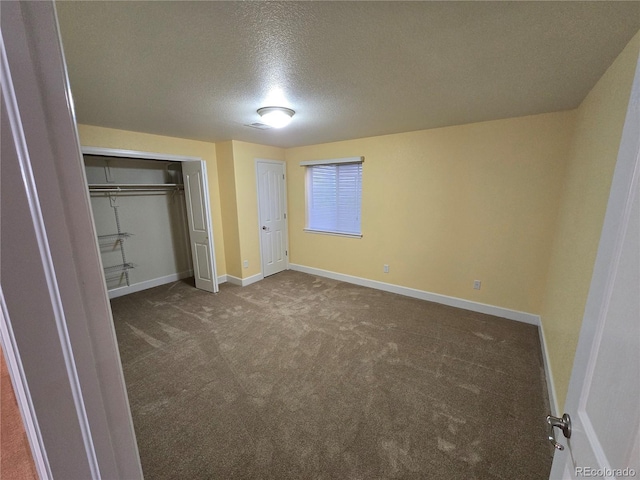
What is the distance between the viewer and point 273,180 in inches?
177

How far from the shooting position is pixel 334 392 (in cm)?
202

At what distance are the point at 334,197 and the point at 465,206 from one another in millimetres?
1966

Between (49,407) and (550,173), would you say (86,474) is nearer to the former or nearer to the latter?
(49,407)

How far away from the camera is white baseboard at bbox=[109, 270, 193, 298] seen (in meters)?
3.80

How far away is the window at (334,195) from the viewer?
4.10 m

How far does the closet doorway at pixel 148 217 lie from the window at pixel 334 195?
1.75m

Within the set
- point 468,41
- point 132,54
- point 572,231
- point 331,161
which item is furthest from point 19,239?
point 331,161

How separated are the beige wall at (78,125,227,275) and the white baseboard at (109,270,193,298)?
2.72 feet

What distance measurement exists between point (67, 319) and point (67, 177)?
0.24 meters

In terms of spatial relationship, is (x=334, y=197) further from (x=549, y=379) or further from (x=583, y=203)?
(x=549, y=379)

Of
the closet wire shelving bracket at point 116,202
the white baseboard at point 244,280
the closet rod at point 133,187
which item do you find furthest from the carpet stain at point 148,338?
the closet rod at point 133,187

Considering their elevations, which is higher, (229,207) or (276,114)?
(276,114)

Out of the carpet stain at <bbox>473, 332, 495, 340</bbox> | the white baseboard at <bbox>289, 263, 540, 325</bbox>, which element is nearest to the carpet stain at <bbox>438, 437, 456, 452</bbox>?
the carpet stain at <bbox>473, 332, 495, 340</bbox>

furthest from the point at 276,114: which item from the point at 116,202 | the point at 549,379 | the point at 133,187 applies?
the point at 549,379
